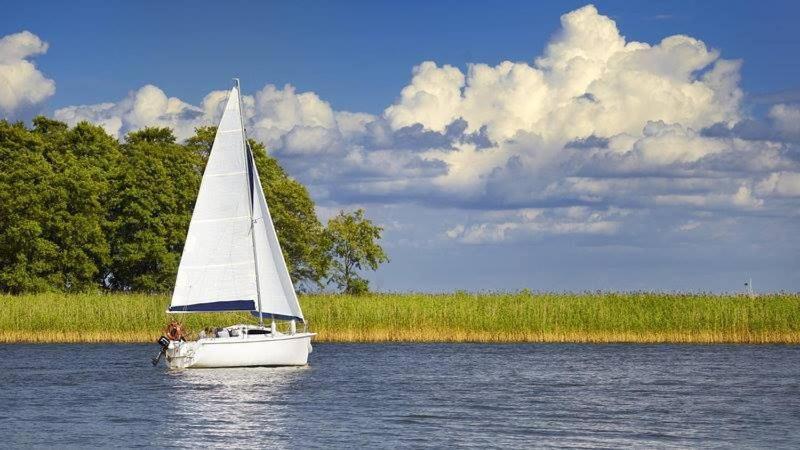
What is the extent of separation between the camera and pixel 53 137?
294 feet

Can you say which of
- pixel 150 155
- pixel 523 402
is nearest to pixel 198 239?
pixel 523 402

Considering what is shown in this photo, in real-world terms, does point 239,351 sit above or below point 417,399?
above

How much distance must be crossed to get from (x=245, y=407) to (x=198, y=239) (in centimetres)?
1263

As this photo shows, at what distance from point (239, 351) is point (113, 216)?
39.7 m

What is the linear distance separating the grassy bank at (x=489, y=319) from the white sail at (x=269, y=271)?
11336 millimetres

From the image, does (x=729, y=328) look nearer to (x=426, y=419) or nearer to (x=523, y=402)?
(x=523, y=402)

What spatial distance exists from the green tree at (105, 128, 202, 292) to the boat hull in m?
32.7

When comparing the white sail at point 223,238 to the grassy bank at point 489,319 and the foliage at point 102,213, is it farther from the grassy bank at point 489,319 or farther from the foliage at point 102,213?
the foliage at point 102,213

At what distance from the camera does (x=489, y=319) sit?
58.5 metres

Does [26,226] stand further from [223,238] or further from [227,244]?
[227,244]

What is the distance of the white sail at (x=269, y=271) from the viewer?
46.9 metres

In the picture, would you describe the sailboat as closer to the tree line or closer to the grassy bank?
the grassy bank

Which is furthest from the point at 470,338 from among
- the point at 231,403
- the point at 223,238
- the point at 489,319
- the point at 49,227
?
the point at 49,227

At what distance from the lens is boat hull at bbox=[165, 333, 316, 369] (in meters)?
44.8
